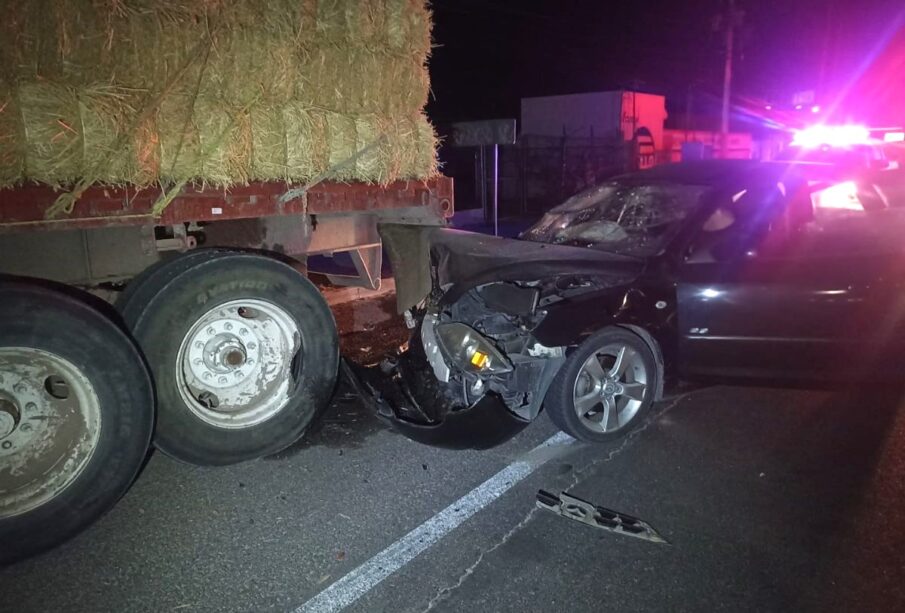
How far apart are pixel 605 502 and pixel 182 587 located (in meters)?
2.16

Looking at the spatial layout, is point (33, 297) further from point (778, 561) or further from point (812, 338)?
point (812, 338)

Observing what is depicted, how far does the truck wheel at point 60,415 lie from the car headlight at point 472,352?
177 cm

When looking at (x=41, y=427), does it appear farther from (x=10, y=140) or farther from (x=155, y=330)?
(x=10, y=140)

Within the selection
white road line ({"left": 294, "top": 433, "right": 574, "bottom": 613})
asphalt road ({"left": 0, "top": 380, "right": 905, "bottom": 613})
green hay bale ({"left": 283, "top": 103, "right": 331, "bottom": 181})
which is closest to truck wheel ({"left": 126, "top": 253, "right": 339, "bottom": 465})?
asphalt road ({"left": 0, "top": 380, "right": 905, "bottom": 613})

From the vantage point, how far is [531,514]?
3463 mm

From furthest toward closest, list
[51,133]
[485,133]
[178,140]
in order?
[485,133]
[178,140]
[51,133]

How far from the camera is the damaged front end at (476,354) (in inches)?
160

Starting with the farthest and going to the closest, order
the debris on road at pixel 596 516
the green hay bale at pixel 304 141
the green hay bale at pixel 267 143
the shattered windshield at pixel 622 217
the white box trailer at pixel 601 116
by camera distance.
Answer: the white box trailer at pixel 601 116 < the shattered windshield at pixel 622 217 < the green hay bale at pixel 304 141 < the green hay bale at pixel 267 143 < the debris on road at pixel 596 516

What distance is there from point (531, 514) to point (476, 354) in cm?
104

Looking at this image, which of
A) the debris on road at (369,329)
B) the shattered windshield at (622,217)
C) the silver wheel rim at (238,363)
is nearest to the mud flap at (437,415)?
the silver wheel rim at (238,363)

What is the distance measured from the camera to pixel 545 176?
71.4 ft

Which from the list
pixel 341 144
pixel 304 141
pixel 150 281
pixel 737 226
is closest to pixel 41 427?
pixel 150 281

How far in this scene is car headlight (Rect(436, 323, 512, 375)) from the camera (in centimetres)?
402

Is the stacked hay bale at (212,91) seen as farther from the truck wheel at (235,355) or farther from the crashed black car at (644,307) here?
the crashed black car at (644,307)
